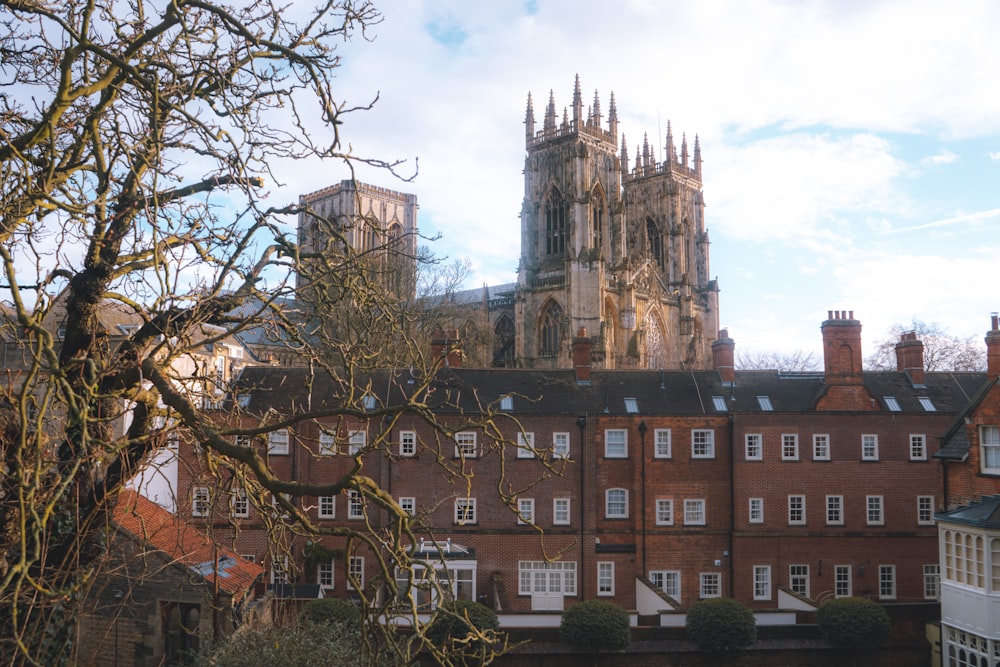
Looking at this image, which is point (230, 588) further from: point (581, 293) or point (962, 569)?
point (581, 293)

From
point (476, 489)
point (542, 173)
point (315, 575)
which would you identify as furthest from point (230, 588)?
point (542, 173)

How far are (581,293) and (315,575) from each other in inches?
1713

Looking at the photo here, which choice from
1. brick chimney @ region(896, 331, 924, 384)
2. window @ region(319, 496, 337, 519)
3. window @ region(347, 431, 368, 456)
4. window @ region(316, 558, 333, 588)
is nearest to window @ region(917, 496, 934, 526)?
brick chimney @ region(896, 331, 924, 384)

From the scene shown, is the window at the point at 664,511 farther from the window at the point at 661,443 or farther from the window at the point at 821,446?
the window at the point at 821,446

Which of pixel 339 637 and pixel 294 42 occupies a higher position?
pixel 294 42

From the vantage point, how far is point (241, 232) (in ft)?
25.8

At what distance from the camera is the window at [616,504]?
29797 millimetres

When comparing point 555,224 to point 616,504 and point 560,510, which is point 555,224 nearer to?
point 616,504

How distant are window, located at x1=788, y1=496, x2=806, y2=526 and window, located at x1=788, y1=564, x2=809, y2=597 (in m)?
1.51

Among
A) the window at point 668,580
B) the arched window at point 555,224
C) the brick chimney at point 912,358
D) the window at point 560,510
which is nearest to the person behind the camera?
the window at point 668,580

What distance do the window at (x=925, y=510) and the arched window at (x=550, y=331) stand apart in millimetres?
40189

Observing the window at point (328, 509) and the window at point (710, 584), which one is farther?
the window at point (710, 584)

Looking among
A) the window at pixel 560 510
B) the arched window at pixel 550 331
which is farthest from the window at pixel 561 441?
the arched window at pixel 550 331

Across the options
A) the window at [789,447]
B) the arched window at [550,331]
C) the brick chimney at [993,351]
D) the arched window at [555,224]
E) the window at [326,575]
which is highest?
the arched window at [555,224]
